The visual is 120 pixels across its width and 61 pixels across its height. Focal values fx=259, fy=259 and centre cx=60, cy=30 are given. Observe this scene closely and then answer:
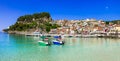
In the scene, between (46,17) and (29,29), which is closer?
(29,29)

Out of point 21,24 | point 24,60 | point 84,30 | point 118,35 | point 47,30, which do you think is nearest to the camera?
point 24,60

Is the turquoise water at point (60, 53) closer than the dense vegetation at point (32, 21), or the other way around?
the turquoise water at point (60, 53)

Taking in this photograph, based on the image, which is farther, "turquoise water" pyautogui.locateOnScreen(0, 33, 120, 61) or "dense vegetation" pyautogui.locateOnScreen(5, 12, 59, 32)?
"dense vegetation" pyautogui.locateOnScreen(5, 12, 59, 32)

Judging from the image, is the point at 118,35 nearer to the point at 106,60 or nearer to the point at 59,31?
the point at 59,31

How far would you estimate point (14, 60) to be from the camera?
29.5 meters

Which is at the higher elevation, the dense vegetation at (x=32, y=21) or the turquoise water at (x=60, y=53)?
the dense vegetation at (x=32, y=21)

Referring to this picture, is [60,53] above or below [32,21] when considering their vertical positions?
below

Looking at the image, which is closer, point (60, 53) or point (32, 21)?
point (60, 53)

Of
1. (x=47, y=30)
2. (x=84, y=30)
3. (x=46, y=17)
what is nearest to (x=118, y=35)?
(x=84, y=30)

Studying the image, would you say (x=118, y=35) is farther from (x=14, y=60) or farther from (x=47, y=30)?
(x=14, y=60)

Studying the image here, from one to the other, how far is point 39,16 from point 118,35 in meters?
92.1

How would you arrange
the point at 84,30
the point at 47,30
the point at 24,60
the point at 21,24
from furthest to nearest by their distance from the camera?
the point at 21,24
the point at 47,30
the point at 84,30
the point at 24,60

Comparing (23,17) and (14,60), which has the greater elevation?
(23,17)

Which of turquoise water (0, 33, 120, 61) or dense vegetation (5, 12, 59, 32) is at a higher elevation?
dense vegetation (5, 12, 59, 32)
